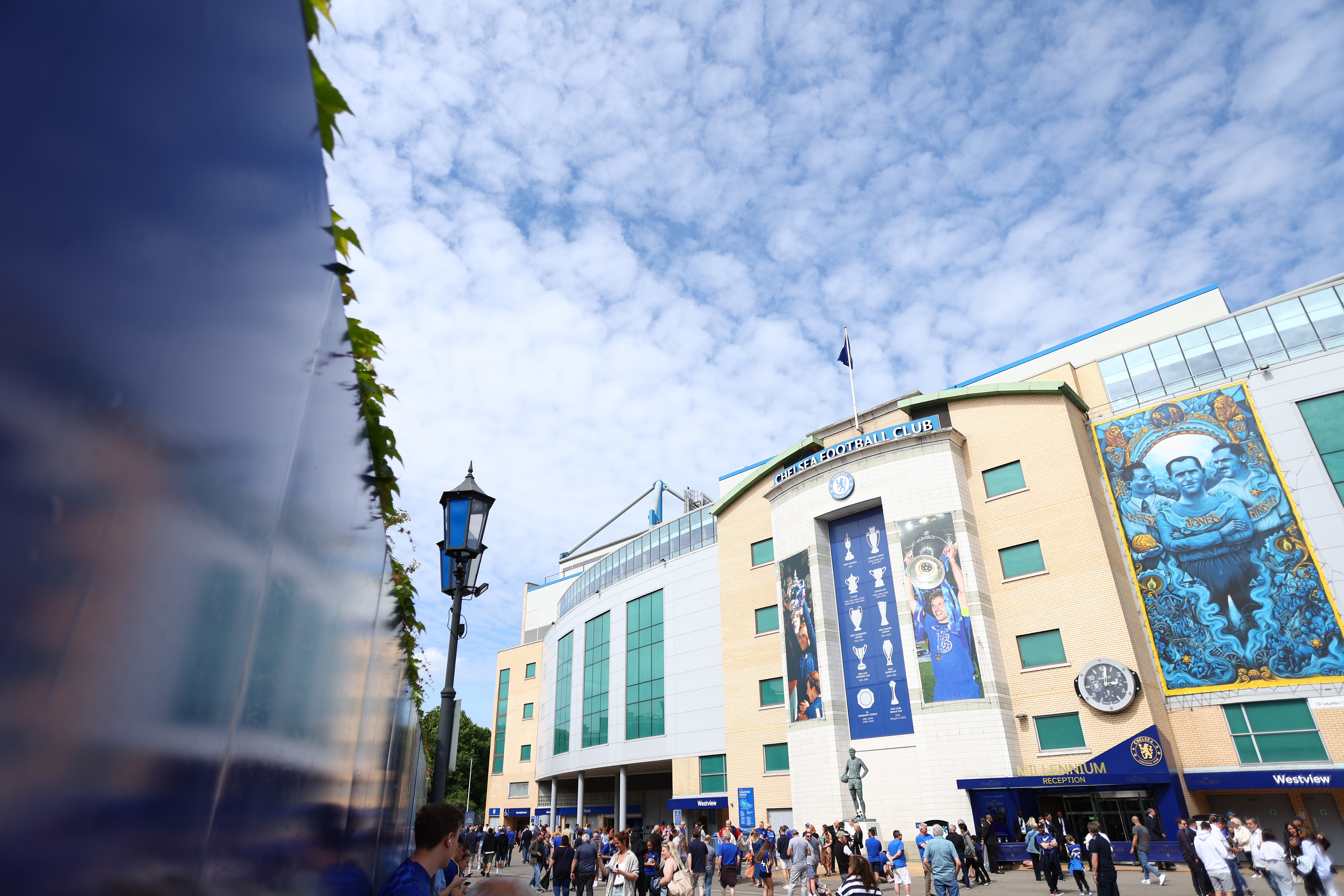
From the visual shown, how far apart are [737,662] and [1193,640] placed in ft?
63.4

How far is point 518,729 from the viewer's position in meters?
62.8

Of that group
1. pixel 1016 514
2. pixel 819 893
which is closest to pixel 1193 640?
pixel 1016 514

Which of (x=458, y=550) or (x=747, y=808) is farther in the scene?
(x=747, y=808)

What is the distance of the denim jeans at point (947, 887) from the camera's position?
1356cm

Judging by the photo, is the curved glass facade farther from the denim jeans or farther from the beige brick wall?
the denim jeans

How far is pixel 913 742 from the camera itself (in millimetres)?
28953

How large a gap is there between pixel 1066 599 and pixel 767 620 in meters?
14.0

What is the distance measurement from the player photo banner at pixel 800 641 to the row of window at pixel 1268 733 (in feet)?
30.3

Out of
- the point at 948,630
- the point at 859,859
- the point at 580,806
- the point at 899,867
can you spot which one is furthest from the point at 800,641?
the point at 859,859

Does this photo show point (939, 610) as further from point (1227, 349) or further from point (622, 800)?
point (622, 800)

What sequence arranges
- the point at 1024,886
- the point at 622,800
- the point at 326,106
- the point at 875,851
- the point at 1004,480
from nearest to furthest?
the point at 326,106, the point at 875,851, the point at 1024,886, the point at 1004,480, the point at 622,800

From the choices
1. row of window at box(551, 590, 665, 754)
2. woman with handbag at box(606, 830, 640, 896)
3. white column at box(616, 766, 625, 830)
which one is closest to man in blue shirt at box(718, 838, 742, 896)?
woman with handbag at box(606, 830, 640, 896)

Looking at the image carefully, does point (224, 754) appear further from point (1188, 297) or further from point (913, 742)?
point (1188, 297)

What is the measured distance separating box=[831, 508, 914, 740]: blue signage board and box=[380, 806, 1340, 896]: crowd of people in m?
4.22
